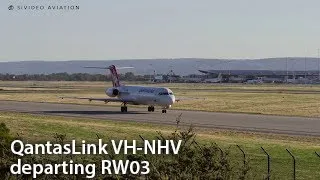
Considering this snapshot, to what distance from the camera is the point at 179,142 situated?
17500mm

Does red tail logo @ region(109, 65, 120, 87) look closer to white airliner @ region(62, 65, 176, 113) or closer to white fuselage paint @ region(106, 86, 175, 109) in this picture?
white airliner @ region(62, 65, 176, 113)

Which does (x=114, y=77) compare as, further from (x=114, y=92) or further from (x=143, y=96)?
(x=143, y=96)

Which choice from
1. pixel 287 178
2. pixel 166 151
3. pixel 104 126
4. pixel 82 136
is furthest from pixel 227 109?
pixel 166 151

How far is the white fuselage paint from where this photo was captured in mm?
63750

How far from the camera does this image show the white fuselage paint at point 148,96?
209ft

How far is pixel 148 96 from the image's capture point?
6456cm

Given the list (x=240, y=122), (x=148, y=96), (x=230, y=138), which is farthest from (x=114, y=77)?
(x=230, y=138)

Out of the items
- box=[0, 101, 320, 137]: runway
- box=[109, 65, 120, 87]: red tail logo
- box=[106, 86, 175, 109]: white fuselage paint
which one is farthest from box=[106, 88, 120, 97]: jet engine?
box=[0, 101, 320, 137]: runway

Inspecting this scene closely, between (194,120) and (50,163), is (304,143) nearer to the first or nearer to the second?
(194,120)

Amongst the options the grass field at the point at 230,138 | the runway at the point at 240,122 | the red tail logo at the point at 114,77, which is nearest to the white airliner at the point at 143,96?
the runway at the point at 240,122

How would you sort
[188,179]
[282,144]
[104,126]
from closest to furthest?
[188,179], [282,144], [104,126]

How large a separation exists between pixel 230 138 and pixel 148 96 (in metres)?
25.2

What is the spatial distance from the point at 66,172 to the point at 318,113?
2094 inches

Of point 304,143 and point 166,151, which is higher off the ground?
point 166,151
